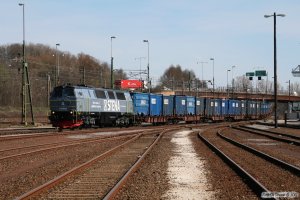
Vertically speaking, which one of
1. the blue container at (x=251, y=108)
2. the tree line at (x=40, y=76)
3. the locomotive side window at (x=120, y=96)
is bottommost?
the blue container at (x=251, y=108)

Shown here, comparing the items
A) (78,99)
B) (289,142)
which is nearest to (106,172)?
(289,142)

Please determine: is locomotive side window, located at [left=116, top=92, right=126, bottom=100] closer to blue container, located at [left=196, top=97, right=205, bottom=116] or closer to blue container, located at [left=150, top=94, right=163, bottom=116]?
blue container, located at [left=150, top=94, right=163, bottom=116]

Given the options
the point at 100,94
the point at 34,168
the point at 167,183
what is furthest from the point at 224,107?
the point at 167,183

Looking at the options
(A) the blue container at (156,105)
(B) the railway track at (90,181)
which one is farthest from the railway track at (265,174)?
(A) the blue container at (156,105)

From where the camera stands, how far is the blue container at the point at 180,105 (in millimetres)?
57719

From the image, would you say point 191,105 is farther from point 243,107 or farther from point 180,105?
point 243,107

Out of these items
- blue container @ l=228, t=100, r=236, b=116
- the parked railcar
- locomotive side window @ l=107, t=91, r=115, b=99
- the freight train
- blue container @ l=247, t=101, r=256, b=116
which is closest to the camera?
the parked railcar

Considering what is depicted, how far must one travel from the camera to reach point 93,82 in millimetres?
93375

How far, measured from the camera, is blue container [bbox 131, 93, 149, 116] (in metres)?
48.2

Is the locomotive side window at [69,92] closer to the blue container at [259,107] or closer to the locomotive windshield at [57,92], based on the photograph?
the locomotive windshield at [57,92]

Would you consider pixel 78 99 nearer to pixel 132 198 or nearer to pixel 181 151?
pixel 181 151

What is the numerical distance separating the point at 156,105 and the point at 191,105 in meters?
10.2

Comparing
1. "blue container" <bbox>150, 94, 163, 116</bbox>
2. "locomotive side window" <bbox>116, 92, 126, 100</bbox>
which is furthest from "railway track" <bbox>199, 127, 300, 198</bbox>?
"blue container" <bbox>150, 94, 163, 116</bbox>

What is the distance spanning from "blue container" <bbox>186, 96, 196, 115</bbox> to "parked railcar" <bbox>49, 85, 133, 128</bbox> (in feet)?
59.9
